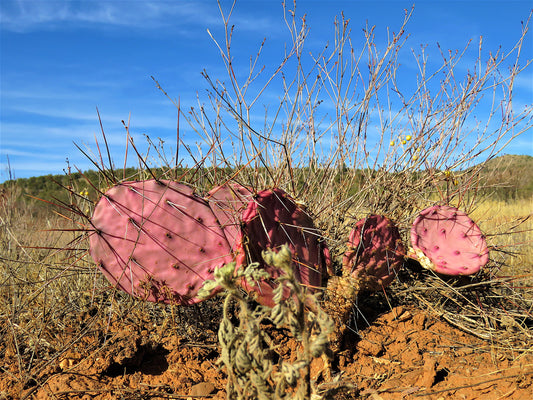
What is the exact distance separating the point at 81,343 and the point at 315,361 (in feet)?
4.06

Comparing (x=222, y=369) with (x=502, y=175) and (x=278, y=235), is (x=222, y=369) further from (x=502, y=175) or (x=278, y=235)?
(x=502, y=175)

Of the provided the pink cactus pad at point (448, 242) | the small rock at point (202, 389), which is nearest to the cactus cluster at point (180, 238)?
the small rock at point (202, 389)

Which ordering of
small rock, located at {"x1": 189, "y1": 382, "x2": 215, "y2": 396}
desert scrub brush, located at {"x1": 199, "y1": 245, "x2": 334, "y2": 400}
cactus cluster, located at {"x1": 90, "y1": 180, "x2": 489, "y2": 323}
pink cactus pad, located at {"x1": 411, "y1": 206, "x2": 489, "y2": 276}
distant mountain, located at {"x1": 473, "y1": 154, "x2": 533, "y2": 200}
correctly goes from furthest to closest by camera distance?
distant mountain, located at {"x1": 473, "y1": 154, "x2": 533, "y2": 200} → pink cactus pad, located at {"x1": 411, "y1": 206, "x2": 489, "y2": 276} → cactus cluster, located at {"x1": 90, "y1": 180, "x2": 489, "y2": 323} → small rock, located at {"x1": 189, "y1": 382, "x2": 215, "y2": 396} → desert scrub brush, located at {"x1": 199, "y1": 245, "x2": 334, "y2": 400}

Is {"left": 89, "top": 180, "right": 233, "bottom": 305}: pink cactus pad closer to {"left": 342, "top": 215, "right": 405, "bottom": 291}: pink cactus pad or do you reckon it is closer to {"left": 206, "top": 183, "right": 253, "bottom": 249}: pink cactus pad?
{"left": 206, "top": 183, "right": 253, "bottom": 249}: pink cactus pad

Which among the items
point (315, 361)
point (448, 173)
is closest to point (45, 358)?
point (315, 361)

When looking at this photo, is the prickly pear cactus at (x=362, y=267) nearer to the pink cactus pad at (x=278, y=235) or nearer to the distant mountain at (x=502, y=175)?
the pink cactus pad at (x=278, y=235)

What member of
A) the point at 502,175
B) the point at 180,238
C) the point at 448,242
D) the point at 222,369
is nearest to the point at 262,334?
the point at 222,369

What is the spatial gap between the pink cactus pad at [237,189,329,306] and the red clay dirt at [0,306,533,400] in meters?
0.39

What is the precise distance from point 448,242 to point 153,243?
1.75 meters

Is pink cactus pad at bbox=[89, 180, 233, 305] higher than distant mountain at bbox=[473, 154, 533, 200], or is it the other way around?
distant mountain at bbox=[473, 154, 533, 200]

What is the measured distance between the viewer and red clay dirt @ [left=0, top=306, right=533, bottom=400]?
6.40 ft

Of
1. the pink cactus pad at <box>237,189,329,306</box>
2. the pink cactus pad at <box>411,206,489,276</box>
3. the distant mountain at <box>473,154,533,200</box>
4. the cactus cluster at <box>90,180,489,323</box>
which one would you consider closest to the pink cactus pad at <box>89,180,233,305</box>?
the cactus cluster at <box>90,180,489,323</box>

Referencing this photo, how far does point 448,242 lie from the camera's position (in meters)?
2.71

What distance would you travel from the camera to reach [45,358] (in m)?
2.27
